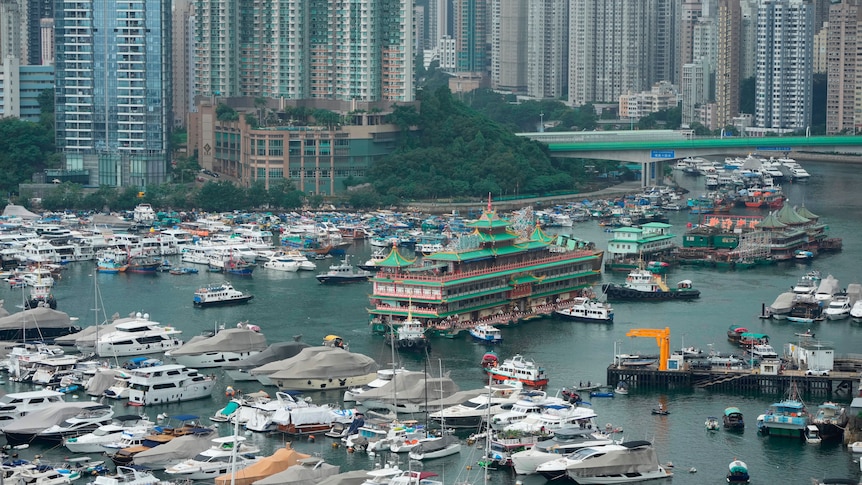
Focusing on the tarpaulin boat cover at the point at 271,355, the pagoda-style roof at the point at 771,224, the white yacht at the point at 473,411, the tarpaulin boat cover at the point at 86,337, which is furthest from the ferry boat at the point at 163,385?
the pagoda-style roof at the point at 771,224

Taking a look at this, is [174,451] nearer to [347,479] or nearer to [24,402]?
[347,479]

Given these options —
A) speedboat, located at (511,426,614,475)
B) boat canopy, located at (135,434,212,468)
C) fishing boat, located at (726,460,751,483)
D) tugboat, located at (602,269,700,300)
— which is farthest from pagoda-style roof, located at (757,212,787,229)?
boat canopy, located at (135,434,212,468)

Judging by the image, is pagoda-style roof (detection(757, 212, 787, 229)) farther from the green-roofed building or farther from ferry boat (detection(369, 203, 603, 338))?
ferry boat (detection(369, 203, 603, 338))

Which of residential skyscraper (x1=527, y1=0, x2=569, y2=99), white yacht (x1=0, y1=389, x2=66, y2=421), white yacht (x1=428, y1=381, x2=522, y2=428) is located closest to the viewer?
white yacht (x1=428, y1=381, x2=522, y2=428)

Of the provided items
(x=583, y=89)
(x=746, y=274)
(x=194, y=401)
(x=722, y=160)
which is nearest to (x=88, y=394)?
(x=194, y=401)

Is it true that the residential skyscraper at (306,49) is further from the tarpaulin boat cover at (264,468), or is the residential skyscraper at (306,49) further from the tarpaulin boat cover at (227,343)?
the tarpaulin boat cover at (264,468)

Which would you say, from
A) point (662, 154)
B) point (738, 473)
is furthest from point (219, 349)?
point (662, 154)
